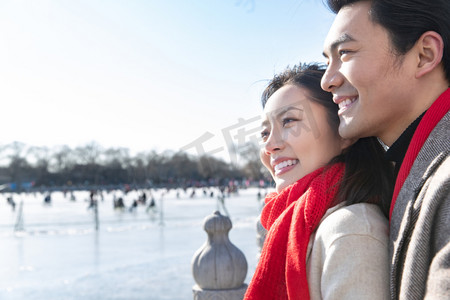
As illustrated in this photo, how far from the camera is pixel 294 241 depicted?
1431mm

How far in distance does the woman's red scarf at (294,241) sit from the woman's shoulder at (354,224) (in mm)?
56

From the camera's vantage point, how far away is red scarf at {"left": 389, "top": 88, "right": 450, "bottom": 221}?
1.29 meters

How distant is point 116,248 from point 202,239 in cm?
231

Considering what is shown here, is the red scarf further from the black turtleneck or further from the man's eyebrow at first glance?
the man's eyebrow

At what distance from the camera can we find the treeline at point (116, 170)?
81.6 m

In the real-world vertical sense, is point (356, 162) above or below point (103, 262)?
above

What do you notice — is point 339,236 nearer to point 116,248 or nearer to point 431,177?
point 431,177

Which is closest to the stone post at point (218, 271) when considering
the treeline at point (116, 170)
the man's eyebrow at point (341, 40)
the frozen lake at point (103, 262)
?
the man's eyebrow at point (341, 40)

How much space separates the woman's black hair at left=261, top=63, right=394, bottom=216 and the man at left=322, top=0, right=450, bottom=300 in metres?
0.14

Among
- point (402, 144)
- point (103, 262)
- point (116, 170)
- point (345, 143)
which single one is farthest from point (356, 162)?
point (116, 170)

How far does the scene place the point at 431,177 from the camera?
1.18m

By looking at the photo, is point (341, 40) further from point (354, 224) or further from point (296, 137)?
point (354, 224)

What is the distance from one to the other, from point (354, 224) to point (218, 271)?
2.33 m

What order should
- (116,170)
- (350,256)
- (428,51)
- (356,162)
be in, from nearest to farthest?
1. (350,256)
2. (428,51)
3. (356,162)
4. (116,170)
